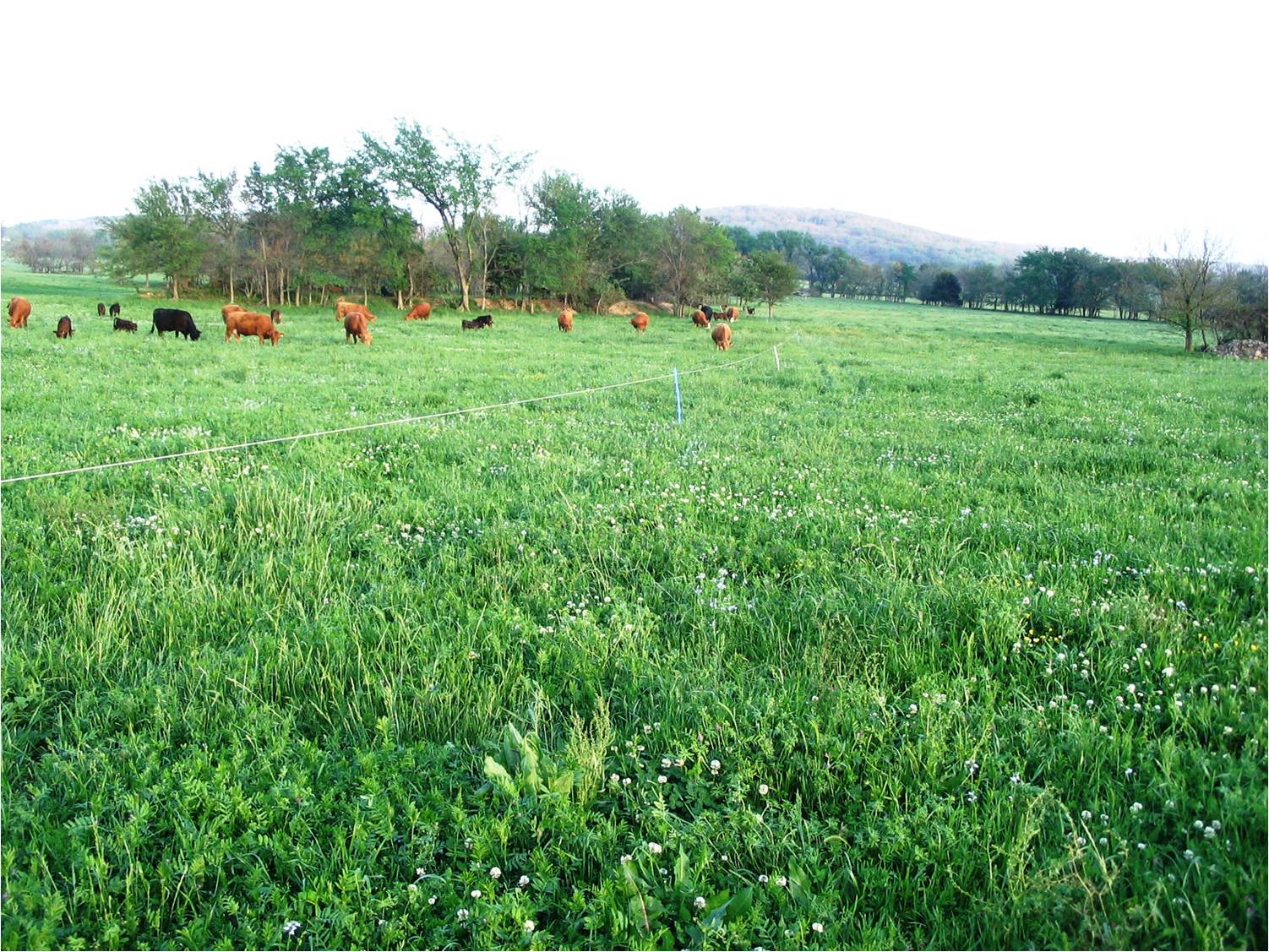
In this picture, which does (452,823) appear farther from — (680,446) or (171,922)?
(680,446)

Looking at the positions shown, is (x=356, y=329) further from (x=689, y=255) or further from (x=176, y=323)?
(x=689, y=255)

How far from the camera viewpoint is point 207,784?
3.03 m

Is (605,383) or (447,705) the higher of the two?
(605,383)

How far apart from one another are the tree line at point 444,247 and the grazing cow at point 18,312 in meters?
31.1

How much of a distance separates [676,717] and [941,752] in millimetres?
1249

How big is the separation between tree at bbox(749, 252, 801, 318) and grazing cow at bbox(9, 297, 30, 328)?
56707mm

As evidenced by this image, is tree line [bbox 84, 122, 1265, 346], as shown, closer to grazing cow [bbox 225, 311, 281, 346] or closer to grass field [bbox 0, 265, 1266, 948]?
grazing cow [bbox 225, 311, 281, 346]

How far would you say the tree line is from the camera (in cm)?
5462

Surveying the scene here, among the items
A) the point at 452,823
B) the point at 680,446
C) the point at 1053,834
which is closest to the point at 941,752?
the point at 1053,834

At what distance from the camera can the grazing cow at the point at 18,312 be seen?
88.3 ft

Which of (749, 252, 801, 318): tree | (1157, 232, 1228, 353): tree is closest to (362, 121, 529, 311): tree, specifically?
(749, 252, 801, 318): tree

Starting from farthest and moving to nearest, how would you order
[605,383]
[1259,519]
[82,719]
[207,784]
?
[605,383]
[1259,519]
[82,719]
[207,784]

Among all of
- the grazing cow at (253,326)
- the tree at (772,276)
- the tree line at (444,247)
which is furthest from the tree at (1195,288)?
the grazing cow at (253,326)

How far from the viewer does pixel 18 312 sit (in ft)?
88.2
